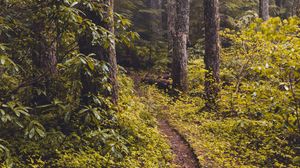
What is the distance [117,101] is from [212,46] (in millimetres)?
5294

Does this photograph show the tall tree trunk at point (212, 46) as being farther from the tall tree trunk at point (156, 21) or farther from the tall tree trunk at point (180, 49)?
the tall tree trunk at point (156, 21)

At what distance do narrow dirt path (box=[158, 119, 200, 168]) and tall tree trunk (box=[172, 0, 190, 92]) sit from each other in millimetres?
4165

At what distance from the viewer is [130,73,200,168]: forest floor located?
7570 millimetres

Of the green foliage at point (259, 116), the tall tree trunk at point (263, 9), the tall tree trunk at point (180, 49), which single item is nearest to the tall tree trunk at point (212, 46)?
the green foliage at point (259, 116)

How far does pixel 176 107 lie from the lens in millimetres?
12234

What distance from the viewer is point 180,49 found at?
1391 centimetres

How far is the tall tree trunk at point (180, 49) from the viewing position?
1377 centimetres

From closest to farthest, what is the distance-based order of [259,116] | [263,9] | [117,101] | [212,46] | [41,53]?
[41,53]
[117,101]
[259,116]
[212,46]
[263,9]

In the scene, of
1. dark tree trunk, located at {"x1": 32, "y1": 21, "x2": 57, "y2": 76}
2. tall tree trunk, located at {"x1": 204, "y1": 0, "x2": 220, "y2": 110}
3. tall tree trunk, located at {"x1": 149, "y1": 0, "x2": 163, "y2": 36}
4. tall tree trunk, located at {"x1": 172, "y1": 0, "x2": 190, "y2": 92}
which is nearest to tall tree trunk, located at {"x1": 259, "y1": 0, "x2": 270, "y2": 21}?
tall tree trunk, located at {"x1": 172, "y1": 0, "x2": 190, "y2": 92}

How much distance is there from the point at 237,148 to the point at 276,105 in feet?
12.1

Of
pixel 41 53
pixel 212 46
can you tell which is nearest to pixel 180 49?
pixel 212 46

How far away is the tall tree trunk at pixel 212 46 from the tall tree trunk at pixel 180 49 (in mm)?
2120

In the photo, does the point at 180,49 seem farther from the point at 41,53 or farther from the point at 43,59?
the point at 41,53

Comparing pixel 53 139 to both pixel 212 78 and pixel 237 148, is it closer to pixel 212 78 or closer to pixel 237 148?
pixel 237 148
